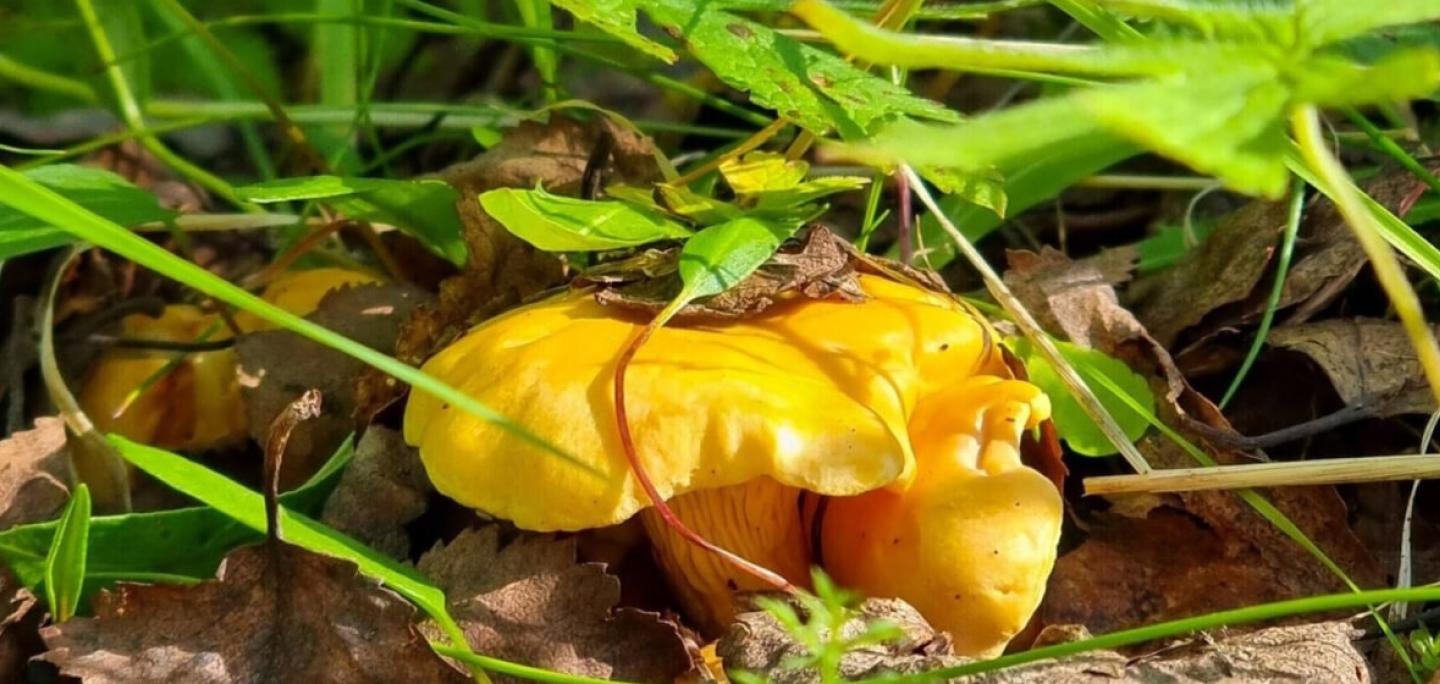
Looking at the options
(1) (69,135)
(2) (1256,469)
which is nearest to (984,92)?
(2) (1256,469)

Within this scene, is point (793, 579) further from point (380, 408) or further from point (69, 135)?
point (69, 135)

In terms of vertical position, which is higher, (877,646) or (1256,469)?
(1256,469)

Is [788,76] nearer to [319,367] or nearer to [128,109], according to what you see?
[319,367]

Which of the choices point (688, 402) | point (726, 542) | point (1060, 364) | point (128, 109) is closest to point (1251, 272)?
point (1060, 364)

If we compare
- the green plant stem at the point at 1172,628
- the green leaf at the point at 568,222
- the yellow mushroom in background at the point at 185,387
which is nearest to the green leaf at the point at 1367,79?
the green plant stem at the point at 1172,628

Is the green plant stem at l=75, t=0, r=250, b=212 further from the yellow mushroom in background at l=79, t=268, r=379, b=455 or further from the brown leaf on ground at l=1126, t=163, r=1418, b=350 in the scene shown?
the brown leaf on ground at l=1126, t=163, r=1418, b=350

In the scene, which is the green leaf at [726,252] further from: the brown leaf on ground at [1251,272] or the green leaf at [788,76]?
the brown leaf on ground at [1251,272]

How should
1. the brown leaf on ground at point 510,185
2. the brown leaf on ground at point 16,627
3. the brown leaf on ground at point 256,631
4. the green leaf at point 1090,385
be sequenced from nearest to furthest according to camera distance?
the brown leaf on ground at point 256,631
the brown leaf on ground at point 16,627
the green leaf at point 1090,385
the brown leaf on ground at point 510,185
